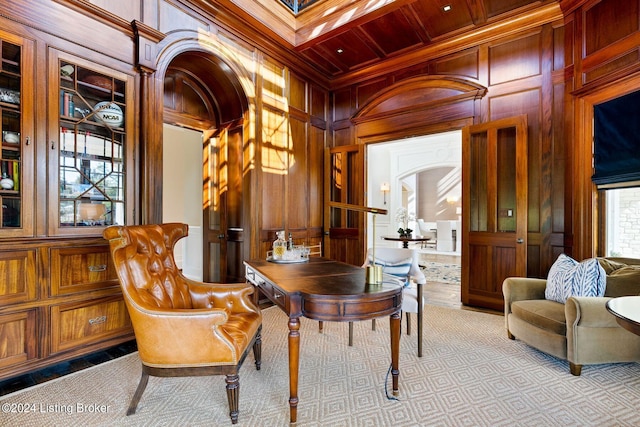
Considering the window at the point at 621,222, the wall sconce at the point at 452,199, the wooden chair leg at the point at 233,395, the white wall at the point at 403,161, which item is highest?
the white wall at the point at 403,161

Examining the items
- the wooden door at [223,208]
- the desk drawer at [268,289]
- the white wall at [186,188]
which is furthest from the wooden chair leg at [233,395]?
the white wall at [186,188]

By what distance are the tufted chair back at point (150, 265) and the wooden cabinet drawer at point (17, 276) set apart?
1.00 meters

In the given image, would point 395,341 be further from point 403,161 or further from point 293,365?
point 403,161

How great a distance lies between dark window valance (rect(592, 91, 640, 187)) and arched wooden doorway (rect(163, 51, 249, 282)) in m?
3.95

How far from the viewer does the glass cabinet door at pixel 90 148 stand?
2.64 meters

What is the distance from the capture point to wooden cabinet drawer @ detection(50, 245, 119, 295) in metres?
2.57

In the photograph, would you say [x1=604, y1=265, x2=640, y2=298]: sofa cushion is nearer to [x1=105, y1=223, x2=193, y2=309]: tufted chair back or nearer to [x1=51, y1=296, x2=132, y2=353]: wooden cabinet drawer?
[x1=105, y1=223, x2=193, y2=309]: tufted chair back

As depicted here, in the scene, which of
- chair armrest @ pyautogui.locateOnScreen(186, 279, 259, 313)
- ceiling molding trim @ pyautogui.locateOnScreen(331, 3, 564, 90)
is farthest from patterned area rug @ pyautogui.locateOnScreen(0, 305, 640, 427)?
ceiling molding trim @ pyautogui.locateOnScreen(331, 3, 564, 90)

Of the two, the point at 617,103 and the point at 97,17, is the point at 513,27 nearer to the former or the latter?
the point at 617,103

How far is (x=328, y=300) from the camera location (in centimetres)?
176

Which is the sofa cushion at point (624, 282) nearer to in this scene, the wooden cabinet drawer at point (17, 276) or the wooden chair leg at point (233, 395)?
the wooden chair leg at point (233, 395)

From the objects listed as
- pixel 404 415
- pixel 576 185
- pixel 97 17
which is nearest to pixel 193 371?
pixel 404 415

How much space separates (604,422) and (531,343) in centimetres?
91

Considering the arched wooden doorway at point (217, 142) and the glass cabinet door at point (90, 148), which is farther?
the arched wooden doorway at point (217, 142)
